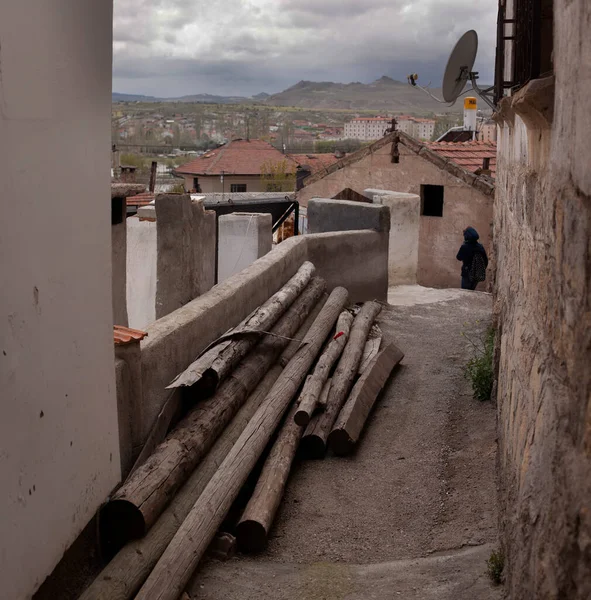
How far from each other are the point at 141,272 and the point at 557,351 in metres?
9.56

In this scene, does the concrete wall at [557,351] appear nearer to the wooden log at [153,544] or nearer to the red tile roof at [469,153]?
the wooden log at [153,544]

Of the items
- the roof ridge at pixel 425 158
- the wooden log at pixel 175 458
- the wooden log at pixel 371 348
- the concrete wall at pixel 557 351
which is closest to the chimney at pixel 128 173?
the wooden log at pixel 371 348

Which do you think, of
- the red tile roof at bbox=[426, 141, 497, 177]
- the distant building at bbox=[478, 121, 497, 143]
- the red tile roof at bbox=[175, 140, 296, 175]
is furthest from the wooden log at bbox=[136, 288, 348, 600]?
the red tile roof at bbox=[175, 140, 296, 175]

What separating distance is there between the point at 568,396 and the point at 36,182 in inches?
Answer: 80.1

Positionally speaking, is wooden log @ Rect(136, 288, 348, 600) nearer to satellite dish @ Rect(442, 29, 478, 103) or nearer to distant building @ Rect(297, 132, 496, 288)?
satellite dish @ Rect(442, 29, 478, 103)

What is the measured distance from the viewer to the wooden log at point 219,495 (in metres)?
3.65

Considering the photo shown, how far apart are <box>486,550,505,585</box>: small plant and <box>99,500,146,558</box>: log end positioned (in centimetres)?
161

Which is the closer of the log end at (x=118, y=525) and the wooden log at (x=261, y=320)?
the log end at (x=118, y=525)

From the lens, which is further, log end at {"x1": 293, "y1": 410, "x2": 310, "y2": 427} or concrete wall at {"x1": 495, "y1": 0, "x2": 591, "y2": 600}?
log end at {"x1": 293, "y1": 410, "x2": 310, "y2": 427}

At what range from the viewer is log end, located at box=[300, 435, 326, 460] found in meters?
5.63

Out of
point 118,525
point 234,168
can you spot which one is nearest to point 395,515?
point 118,525

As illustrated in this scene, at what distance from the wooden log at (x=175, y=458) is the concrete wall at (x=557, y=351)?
172 centimetres

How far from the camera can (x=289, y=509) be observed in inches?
195

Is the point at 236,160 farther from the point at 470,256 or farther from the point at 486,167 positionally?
the point at 470,256
